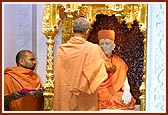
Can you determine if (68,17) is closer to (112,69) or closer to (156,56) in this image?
(112,69)

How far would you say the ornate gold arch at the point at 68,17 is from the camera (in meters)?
3.20

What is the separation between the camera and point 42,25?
3.47 metres

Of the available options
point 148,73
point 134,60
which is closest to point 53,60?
point 134,60

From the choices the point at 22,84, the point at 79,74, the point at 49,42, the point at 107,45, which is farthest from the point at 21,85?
the point at 107,45

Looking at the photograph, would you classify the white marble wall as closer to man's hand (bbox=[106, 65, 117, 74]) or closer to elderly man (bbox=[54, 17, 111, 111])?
elderly man (bbox=[54, 17, 111, 111])

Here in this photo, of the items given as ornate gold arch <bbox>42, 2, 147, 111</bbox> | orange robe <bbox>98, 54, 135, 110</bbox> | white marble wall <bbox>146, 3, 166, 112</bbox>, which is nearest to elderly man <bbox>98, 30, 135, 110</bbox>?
orange robe <bbox>98, 54, 135, 110</bbox>

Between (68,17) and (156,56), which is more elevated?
(68,17)

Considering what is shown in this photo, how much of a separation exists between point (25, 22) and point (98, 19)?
511 mm

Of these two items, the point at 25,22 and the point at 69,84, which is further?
the point at 25,22

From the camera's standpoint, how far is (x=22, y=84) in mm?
3156

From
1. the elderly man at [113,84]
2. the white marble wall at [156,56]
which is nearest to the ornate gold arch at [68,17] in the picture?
the elderly man at [113,84]

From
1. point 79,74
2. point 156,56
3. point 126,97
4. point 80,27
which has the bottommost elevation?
point 126,97

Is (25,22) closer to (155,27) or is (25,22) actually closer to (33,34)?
(33,34)

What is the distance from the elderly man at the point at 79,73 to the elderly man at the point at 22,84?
1.04ft
